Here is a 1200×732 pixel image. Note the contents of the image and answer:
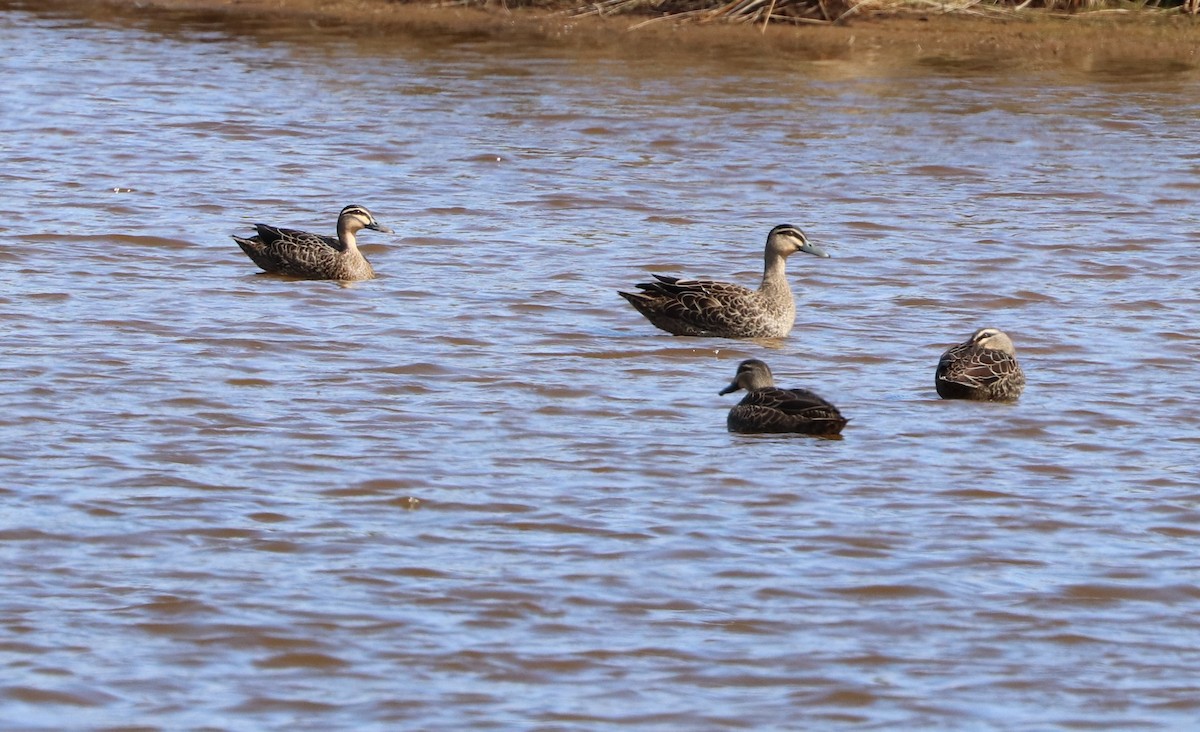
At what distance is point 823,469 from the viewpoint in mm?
9727

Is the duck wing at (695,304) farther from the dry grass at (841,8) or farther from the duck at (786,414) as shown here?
the dry grass at (841,8)

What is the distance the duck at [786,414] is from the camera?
1020cm

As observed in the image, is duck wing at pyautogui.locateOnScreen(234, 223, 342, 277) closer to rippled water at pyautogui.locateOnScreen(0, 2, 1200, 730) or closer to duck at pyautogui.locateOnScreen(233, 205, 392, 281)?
duck at pyautogui.locateOnScreen(233, 205, 392, 281)

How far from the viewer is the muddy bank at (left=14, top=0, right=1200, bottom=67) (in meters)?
23.8

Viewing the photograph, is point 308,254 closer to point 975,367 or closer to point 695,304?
point 695,304

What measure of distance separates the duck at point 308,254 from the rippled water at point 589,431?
154 mm

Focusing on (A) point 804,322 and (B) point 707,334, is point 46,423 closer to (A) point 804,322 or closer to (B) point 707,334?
(B) point 707,334

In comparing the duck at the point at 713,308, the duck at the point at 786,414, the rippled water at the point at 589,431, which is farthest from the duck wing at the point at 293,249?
the duck at the point at 786,414

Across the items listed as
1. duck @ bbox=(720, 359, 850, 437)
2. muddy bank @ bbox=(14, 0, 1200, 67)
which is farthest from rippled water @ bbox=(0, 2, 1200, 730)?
muddy bank @ bbox=(14, 0, 1200, 67)

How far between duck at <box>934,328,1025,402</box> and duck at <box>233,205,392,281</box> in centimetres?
463

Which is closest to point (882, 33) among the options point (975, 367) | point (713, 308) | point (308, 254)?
point (308, 254)

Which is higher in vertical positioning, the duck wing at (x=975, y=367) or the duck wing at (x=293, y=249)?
the duck wing at (x=293, y=249)

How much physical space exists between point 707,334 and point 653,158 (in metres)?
6.57

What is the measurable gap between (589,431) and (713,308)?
2.48m
